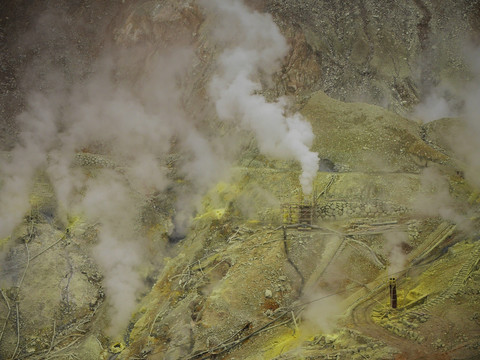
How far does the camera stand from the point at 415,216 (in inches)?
534

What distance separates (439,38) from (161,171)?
53.0 feet

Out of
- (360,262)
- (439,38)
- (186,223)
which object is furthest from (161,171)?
(439,38)

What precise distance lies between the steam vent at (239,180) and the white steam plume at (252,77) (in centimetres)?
9

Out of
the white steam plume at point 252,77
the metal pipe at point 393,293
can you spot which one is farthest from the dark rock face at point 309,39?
the metal pipe at point 393,293

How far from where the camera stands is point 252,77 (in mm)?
19109

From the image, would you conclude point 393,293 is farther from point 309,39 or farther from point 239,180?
point 309,39

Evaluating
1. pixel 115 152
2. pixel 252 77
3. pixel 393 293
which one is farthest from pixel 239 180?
pixel 393 293

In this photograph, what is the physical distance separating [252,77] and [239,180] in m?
5.14

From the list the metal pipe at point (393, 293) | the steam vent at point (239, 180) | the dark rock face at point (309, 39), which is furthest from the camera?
the dark rock face at point (309, 39)

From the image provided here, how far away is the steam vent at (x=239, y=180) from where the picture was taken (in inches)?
446

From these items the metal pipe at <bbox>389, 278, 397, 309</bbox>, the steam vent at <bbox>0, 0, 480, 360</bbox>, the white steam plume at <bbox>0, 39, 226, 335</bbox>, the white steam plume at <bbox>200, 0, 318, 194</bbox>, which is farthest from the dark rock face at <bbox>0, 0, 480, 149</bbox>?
the metal pipe at <bbox>389, 278, 397, 309</bbox>

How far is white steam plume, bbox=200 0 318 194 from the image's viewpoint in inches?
679

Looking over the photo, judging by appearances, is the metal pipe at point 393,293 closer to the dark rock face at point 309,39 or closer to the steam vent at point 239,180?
the steam vent at point 239,180

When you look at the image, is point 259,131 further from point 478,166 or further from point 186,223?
point 478,166
